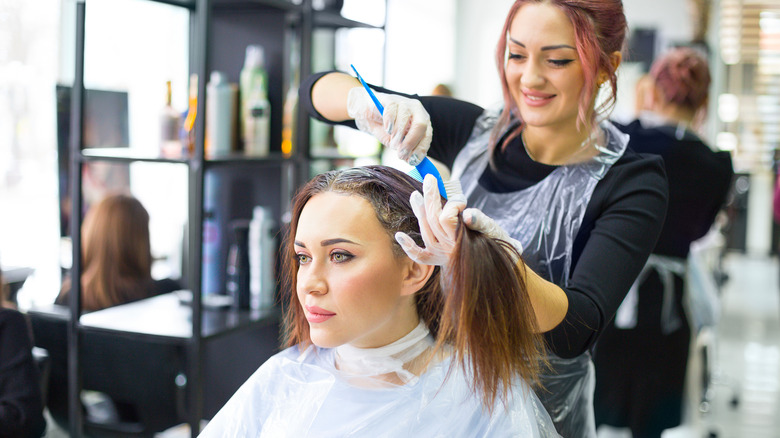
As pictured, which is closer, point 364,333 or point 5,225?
point 364,333

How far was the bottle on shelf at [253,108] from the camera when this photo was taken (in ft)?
7.56

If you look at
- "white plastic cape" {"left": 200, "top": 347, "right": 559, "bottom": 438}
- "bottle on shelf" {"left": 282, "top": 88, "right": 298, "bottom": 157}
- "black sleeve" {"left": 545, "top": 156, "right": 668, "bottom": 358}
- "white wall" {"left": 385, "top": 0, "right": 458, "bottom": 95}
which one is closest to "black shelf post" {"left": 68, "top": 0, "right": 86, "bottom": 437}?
"bottle on shelf" {"left": 282, "top": 88, "right": 298, "bottom": 157}

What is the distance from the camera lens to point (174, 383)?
2.10 meters

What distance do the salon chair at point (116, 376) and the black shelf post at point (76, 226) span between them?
38mm

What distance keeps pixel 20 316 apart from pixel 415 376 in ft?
3.18

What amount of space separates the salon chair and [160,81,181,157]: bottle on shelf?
1.84ft

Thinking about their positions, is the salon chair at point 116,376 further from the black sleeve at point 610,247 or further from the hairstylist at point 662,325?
the hairstylist at point 662,325

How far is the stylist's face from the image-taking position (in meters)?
1.24

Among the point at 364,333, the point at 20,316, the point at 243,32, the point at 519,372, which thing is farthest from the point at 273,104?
the point at 519,372

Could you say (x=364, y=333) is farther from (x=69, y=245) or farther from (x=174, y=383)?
(x=69, y=245)

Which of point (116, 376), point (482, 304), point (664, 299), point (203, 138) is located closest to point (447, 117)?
point (482, 304)

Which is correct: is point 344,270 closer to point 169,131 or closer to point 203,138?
point 203,138

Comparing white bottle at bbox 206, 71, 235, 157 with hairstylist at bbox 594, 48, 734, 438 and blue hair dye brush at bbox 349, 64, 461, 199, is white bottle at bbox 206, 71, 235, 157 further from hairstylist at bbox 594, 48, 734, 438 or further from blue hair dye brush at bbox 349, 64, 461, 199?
hairstylist at bbox 594, 48, 734, 438

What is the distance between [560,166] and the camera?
4.41 ft
